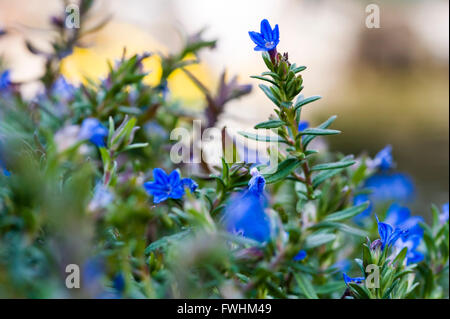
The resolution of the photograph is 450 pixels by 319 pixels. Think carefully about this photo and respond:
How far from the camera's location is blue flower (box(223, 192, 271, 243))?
54cm

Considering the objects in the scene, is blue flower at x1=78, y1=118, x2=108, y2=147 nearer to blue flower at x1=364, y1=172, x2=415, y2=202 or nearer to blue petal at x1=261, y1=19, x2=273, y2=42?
blue petal at x1=261, y1=19, x2=273, y2=42

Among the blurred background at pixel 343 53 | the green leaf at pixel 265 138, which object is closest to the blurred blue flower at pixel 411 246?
the green leaf at pixel 265 138

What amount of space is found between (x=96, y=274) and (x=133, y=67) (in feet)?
1.52

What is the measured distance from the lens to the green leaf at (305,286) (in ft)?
1.95

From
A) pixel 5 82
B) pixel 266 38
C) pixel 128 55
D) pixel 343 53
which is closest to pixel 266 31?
pixel 266 38

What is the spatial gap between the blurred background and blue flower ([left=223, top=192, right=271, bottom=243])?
1576 millimetres

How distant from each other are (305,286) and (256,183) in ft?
0.51

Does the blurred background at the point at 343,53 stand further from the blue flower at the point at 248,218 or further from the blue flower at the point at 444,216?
the blue flower at the point at 248,218

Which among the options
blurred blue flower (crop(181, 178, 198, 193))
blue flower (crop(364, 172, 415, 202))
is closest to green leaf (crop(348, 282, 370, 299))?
blurred blue flower (crop(181, 178, 198, 193))

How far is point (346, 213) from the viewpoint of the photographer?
2.23 ft

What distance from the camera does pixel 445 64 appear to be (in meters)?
2.87

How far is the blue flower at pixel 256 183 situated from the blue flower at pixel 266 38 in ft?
0.49
